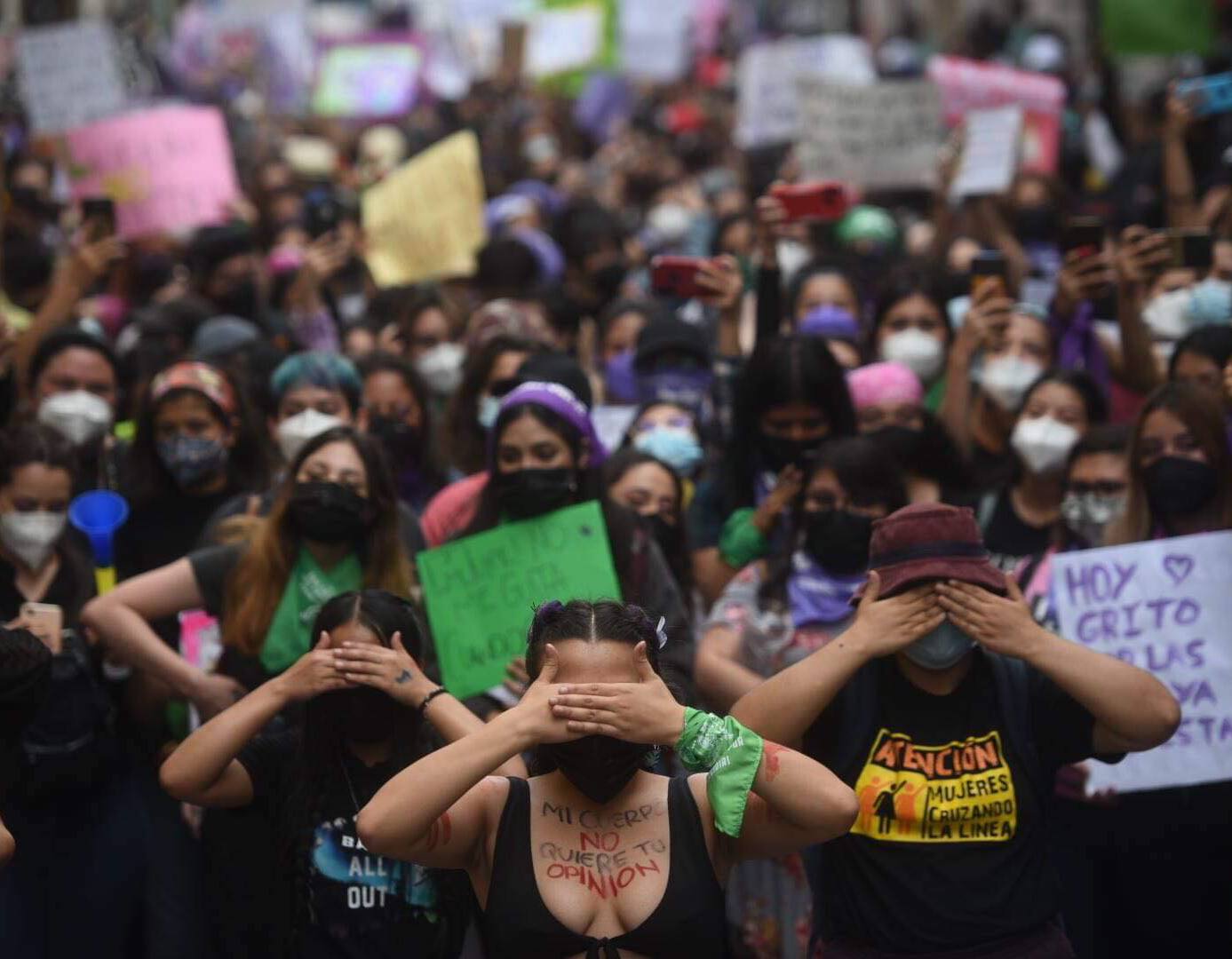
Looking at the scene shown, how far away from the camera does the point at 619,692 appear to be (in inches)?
131

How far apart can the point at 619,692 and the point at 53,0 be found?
1693cm

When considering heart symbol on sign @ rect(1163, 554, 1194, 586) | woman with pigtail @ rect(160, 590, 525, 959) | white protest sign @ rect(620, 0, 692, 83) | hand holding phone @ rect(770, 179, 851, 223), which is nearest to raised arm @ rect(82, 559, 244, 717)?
woman with pigtail @ rect(160, 590, 525, 959)

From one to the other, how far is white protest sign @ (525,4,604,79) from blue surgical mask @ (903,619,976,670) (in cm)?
1146

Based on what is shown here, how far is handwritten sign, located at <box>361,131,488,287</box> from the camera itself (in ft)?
30.0

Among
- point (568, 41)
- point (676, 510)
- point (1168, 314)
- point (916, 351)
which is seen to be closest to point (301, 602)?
point (676, 510)

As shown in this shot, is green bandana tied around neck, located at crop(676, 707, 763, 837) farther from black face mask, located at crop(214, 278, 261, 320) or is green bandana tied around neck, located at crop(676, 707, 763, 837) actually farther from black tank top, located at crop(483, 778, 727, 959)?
black face mask, located at crop(214, 278, 261, 320)

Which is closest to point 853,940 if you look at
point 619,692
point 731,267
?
point 619,692

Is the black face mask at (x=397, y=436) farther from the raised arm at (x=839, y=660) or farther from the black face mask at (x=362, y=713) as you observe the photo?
the raised arm at (x=839, y=660)

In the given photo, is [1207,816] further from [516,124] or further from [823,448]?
[516,124]

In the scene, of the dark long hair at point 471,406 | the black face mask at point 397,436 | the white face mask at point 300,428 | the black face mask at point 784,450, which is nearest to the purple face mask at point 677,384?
the dark long hair at point 471,406

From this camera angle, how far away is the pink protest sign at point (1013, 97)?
10258mm

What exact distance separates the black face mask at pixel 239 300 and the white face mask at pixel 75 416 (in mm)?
2257

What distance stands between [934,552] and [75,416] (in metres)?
3.53

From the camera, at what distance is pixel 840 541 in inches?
189
